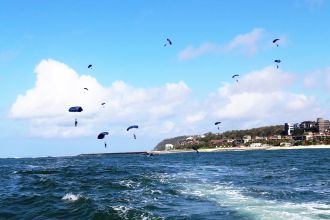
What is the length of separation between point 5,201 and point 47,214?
6708mm

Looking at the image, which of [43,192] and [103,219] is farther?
[43,192]

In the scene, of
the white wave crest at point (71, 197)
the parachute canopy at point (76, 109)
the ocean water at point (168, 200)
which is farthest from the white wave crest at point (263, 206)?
the parachute canopy at point (76, 109)

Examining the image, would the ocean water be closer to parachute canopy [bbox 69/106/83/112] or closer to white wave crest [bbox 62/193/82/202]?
white wave crest [bbox 62/193/82/202]

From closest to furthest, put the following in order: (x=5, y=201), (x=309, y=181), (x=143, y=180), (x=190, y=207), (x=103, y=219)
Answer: (x=103, y=219), (x=190, y=207), (x=5, y=201), (x=309, y=181), (x=143, y=180)

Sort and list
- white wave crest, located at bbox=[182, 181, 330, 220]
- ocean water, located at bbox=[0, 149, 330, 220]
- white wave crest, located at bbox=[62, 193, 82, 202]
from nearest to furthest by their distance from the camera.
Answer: white wave crest, located at bbox=[182, 181, 330, 220] < ocean water, located at bbox=[0, 149, 330, 220] < white wave crest, located at bbox=[62, 193, 82, 202]

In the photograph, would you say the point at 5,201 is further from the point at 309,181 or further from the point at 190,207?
the point at 309,181

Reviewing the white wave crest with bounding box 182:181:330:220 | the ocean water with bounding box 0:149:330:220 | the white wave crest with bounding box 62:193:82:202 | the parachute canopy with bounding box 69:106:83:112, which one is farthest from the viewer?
the parachute canopy with bounding box 69:106:83:112

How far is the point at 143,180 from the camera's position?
4925 centimetres

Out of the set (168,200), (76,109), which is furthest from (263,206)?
(76,109)

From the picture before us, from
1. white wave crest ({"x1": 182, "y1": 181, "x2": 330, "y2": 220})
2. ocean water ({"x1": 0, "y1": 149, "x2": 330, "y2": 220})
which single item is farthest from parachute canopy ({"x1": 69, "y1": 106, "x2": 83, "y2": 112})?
white wave crest ({"x1": 182, "y1": 181, "x2": 330, "y2": 220})

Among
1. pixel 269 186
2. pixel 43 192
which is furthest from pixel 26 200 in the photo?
pixel 269 186

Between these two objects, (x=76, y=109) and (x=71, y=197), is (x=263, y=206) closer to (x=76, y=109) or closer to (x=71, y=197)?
(x=71, y=197)

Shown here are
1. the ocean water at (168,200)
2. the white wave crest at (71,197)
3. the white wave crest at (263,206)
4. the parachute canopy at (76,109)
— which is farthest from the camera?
the parachute canopy at (76,109)

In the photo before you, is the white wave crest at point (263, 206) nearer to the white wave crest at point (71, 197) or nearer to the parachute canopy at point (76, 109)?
the white wave crest at point (71, 197)
